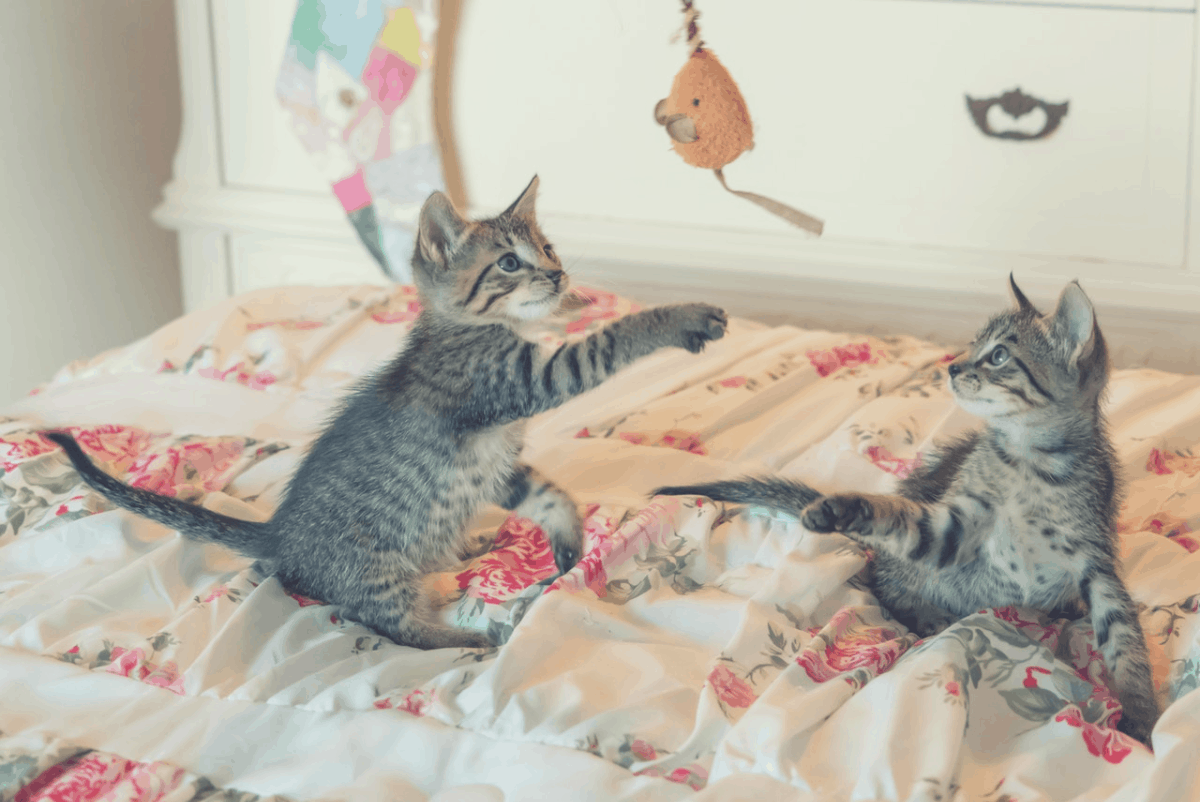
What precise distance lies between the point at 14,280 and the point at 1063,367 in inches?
92.4

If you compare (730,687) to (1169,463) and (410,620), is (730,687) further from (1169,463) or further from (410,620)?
(1169,463)

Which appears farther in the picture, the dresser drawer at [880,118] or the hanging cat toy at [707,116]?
the dresser drawer at [880,118]

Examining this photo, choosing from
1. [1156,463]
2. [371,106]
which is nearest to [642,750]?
[1156,463]

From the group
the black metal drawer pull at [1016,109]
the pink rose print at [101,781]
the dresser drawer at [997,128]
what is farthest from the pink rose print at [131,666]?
the black metal drawer pull at [1016,109]

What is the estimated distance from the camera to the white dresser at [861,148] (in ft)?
6.84

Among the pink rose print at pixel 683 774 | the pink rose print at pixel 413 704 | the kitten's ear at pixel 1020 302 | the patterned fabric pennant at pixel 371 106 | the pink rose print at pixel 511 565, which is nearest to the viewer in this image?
the pink rose print at pixel 683 774

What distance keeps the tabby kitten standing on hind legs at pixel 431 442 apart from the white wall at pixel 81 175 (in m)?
1.52

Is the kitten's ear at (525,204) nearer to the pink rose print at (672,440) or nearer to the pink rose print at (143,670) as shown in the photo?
the pink rose print at (672,440)

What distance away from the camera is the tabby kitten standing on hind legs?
1175mm

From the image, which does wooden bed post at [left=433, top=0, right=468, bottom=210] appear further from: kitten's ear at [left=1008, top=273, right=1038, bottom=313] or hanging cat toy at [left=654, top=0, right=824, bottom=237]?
kitten's ear at [left=1008, top=273, right=1038, bottom=313]

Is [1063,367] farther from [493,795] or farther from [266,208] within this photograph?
[266,208]

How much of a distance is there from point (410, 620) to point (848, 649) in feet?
1.50

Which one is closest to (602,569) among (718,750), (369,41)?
(718,750)

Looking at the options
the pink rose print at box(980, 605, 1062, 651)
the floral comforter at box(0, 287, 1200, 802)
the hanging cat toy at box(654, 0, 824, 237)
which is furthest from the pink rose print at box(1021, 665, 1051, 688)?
the hanging cat toy at box(654, 0, 824, 237)
